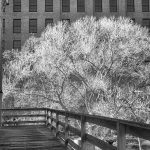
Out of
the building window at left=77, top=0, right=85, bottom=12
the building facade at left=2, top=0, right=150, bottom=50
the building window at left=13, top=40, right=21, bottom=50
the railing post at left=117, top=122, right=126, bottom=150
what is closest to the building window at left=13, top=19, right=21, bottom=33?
the building facade at left=2, top=0, right=150, bottom=50

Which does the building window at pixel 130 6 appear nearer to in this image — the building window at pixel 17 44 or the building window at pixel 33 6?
the building window at pixel 33 6

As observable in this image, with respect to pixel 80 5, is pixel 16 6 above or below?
below

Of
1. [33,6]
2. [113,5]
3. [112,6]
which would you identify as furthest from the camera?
[113,5]

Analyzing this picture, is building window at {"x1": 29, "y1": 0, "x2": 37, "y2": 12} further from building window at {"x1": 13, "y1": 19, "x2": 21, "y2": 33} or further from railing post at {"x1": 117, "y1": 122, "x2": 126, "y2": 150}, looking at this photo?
railing post at {"x1": 117, "y1": 122, "x2": 126, "y2": 150}

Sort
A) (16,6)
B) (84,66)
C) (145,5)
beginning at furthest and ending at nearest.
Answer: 1. (145,5)
2. (16,6)
3. (84,66)

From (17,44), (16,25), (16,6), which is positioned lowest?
(17,44)

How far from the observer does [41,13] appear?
49.1m

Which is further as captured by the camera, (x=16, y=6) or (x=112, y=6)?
(x=112, y=6)

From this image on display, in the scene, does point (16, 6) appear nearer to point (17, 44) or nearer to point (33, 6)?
point (33, 6)

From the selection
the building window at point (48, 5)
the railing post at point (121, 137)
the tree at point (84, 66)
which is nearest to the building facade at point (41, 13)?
the building window at point (48, 5)

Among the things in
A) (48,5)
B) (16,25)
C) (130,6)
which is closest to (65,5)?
(48,5)

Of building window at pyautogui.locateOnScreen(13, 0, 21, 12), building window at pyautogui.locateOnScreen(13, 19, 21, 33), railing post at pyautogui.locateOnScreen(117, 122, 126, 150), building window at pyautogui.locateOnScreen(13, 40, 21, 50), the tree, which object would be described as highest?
building window at pyautogui.locateOnScreen(13, 0, 21, 12)

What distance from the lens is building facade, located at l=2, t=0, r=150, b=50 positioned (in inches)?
1925

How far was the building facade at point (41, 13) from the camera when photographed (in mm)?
48906
